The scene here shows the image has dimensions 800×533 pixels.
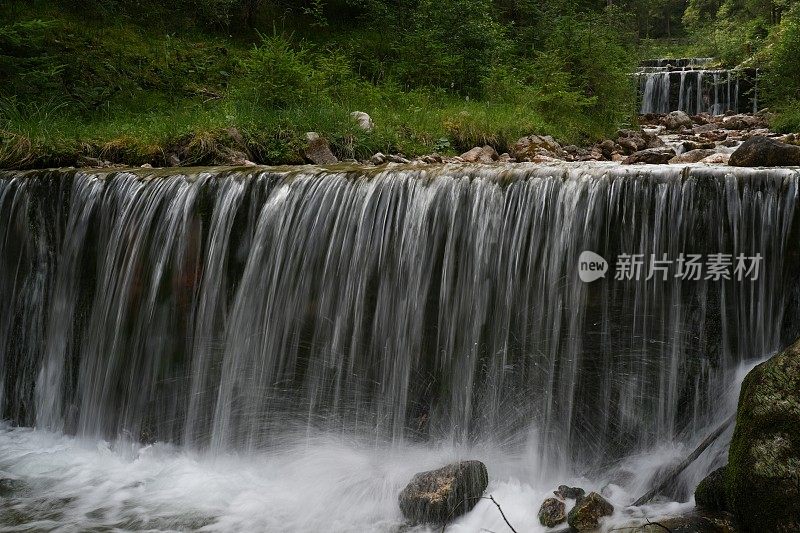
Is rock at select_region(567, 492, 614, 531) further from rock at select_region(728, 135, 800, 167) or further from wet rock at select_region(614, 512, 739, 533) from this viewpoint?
rock at select_region(728, 135, 800, 167)

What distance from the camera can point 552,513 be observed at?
364cm

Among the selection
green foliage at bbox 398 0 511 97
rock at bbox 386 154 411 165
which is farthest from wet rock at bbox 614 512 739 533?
green foliage at bbox 398 0 511 97

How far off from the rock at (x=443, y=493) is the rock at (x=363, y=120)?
5.26 meters

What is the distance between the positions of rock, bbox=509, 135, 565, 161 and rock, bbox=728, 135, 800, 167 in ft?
11.1

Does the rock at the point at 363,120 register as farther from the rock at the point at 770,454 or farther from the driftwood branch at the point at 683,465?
the rock at the point at 770,454

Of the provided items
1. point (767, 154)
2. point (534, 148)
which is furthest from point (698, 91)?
point (767, 154)

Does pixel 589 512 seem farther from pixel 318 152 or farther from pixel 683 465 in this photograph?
pixel 318 152

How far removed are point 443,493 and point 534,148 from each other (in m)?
6.44

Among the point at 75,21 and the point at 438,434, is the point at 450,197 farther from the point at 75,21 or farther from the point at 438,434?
the point at 75,21

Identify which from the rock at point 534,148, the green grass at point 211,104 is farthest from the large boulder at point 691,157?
the green grass at point 211,104

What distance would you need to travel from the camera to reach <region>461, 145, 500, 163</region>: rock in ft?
26.9

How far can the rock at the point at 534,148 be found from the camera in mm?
9102

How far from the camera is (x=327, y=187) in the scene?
5430 millimetres

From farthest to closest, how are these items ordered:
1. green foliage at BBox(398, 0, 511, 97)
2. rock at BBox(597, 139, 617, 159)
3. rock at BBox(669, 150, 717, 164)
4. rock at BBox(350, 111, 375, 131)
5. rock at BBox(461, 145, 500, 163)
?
green foliage at BBox(398, 0, 511, 97), rock at BBox(597, 139, 617, 159), rock at BBox(350, 111, 375, 131), rock at BBox(461, 145, 500, 163), rock at BBox(669, 150, 717, 164)
